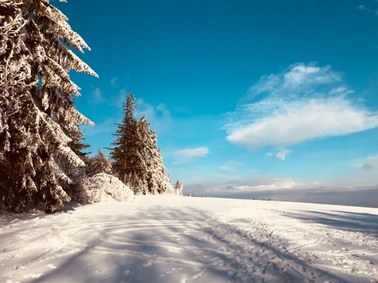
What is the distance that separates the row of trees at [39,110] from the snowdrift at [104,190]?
118 centimetres

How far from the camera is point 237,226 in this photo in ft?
33.6

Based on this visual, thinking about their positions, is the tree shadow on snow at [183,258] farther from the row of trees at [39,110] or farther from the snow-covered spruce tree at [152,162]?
the snow-covered spruce tree at [152,162]

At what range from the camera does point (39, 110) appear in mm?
11391

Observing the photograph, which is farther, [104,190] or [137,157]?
[137,157]

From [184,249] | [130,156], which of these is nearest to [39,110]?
[184,249]

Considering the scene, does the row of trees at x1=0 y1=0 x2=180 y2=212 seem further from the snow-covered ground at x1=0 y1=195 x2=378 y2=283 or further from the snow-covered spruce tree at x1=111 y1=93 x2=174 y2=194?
the snow-covered spruce tree at x1=111 y1=93 x2=174 y2=194

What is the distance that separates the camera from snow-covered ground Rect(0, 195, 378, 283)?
6.03m

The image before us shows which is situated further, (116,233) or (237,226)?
(237,226)

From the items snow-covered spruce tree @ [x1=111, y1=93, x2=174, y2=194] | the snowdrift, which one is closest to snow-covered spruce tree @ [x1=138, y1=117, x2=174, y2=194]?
snow-covered spruce tree @ [x1=111, y1=93, x2=174, y2=194]

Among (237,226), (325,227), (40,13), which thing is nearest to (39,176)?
(40,13)

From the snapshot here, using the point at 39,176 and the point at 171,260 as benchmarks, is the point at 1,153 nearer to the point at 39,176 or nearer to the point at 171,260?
the point at 39,176

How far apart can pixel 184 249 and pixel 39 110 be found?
7.43 metres

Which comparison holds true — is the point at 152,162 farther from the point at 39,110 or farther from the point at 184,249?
the point at 184,249

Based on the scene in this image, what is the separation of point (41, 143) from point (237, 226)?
23.8 feet
